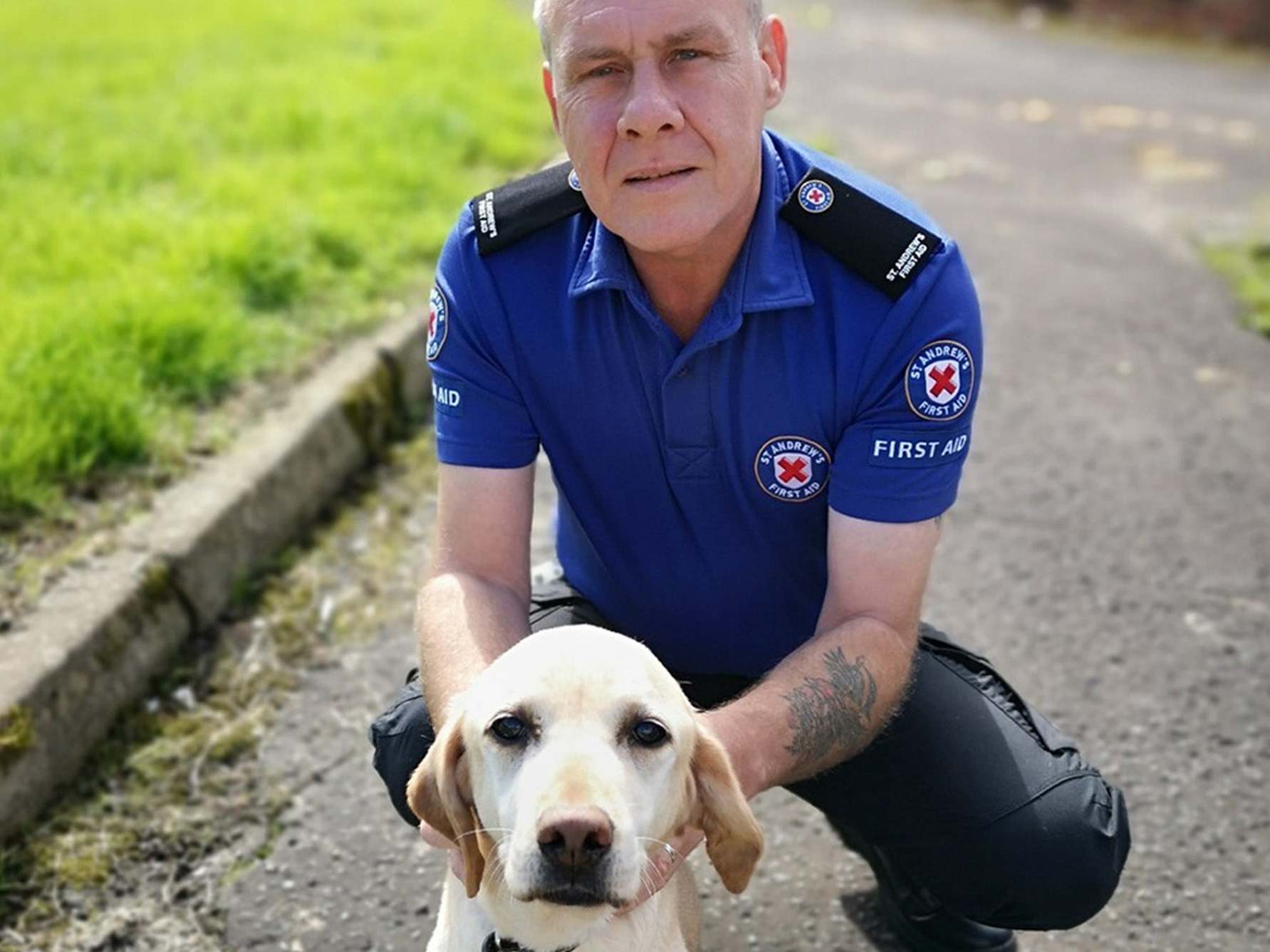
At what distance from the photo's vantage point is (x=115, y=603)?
12.2ft

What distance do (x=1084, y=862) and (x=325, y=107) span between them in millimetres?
5995

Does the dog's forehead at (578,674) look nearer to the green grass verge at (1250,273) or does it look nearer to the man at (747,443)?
the man at (747,443)

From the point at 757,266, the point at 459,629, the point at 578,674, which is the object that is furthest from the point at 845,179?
the point at 578,674

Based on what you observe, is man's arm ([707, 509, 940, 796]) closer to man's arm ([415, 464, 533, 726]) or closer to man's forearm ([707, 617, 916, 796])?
man's forearm ([707, 617, 916, 796])

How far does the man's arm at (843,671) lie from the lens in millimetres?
2574

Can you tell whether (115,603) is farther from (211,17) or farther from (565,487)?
(211,17)

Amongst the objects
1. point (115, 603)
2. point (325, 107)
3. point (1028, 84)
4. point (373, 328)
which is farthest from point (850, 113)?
point (115, 603)

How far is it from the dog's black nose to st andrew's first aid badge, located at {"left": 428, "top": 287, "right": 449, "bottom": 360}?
1.22 meters

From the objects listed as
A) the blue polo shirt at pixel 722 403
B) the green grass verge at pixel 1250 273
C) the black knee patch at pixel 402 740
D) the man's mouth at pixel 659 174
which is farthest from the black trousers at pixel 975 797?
the green grass verge at pixel 1250 273

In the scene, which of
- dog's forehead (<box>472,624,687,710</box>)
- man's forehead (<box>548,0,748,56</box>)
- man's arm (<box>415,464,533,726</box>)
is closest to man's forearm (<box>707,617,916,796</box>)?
dog's forehead (<box>472,624,687,710</box>)

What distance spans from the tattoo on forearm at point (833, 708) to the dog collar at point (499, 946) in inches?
21.3

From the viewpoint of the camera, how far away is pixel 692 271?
9.75 ft

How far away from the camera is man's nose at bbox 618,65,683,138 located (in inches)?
109

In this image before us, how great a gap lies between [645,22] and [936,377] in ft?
2.66
